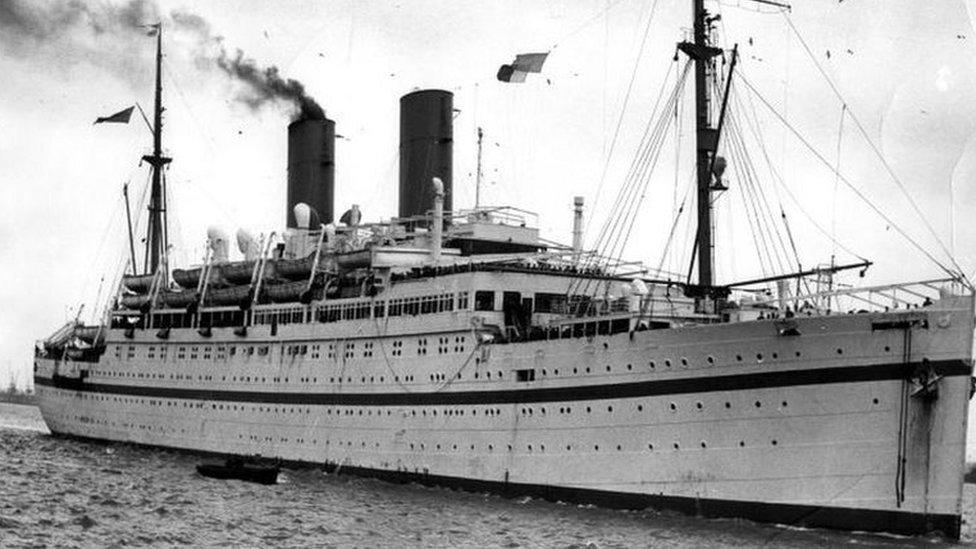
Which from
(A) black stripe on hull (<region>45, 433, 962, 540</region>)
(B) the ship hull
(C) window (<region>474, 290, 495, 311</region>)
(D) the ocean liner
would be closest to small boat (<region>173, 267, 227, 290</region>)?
(D) the ocean liner

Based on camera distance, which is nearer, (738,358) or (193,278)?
(738,358)

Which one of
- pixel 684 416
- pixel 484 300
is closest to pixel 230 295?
pixel 484 300

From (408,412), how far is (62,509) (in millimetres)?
10112

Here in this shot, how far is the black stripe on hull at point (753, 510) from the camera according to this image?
24656mm

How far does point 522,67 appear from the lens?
3453 cm

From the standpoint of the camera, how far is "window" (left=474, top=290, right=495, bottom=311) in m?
33.2

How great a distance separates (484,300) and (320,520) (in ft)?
29.2

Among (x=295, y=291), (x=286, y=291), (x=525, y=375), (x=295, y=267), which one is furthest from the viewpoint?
(x=295, y=267)

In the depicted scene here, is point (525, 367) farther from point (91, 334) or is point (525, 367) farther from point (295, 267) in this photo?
point (91, 334)

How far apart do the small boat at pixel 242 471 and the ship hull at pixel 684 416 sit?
257 cm

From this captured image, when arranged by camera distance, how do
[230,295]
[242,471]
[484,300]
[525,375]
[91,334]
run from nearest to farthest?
[525,375]
[484,300]
[242,471]
[230,295]
[91,334]

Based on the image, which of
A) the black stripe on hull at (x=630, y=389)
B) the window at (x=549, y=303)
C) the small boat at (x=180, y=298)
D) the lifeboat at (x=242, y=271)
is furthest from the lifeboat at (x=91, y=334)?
the window at (x=549, y=303)

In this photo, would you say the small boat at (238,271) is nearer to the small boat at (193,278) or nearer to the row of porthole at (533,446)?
the small boat at (193,278)

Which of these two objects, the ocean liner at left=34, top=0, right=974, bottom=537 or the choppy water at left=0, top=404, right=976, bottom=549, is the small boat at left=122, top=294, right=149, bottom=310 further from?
the choppy water at left=0, top=404, right=976, bottom=549
